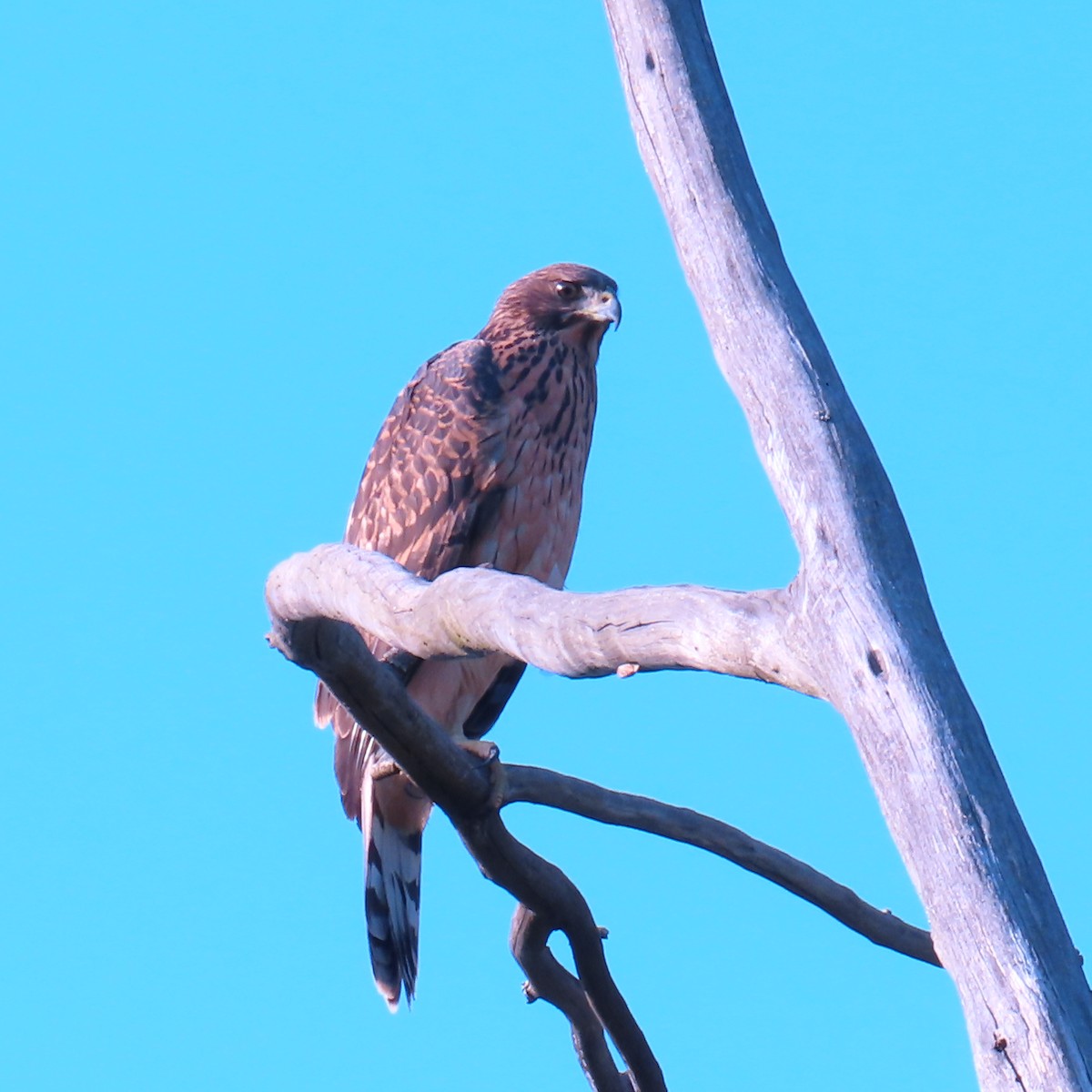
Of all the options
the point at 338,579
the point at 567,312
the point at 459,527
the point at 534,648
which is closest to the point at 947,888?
the point at 534,648

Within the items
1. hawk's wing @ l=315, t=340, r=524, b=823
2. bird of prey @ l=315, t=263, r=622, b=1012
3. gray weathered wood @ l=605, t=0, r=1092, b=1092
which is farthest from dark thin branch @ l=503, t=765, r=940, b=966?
gray weathered wood @ l=605, t=0, r=1092, b=1092

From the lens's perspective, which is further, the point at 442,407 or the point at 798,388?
the point at 442,407

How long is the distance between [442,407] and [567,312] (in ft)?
1.98

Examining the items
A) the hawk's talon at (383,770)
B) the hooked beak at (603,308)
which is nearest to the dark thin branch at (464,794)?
the hawk's talon at (383,770)

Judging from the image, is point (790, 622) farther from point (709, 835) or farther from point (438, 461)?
point (438, 461)

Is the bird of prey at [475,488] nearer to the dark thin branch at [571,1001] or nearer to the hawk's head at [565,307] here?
the hawk's head at [565,307]

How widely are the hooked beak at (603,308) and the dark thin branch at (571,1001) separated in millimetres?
2243

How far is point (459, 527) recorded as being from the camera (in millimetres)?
5414

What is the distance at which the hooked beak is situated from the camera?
5.68 metres

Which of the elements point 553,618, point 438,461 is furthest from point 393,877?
point 553,618

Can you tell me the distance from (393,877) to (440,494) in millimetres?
1226

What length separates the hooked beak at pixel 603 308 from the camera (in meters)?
5.68

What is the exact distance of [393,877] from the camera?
197 inches

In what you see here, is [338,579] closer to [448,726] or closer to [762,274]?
[762,274]
